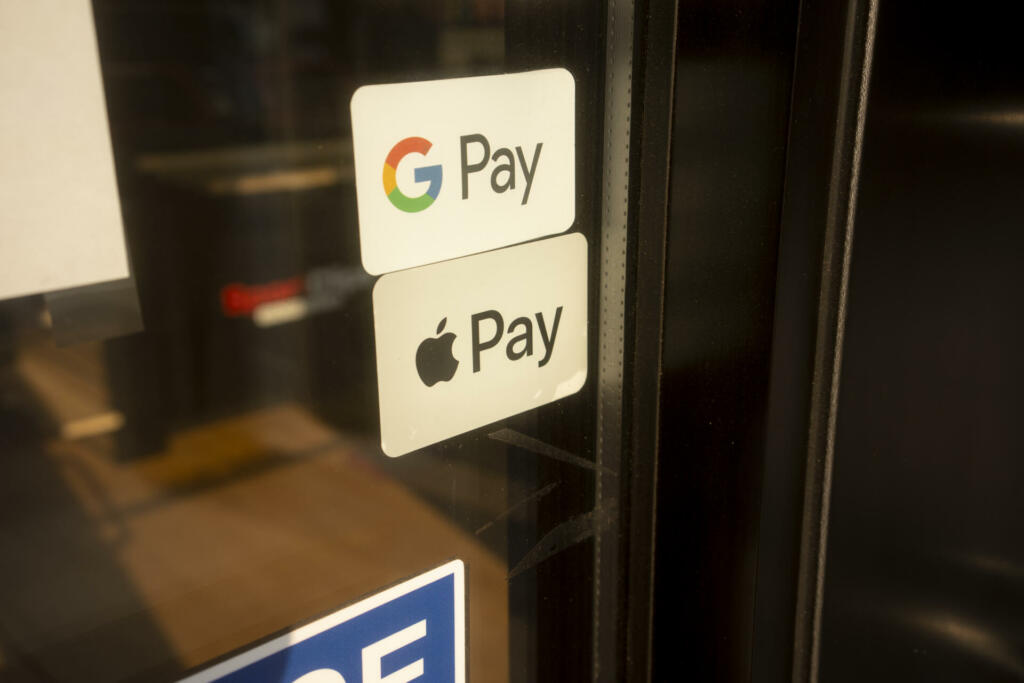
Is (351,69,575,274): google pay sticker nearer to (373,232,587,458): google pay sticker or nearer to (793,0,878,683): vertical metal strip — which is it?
(373,232,587,458): google pay sticker

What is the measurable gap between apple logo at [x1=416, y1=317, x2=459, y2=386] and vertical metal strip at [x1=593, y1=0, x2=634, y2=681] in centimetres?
16

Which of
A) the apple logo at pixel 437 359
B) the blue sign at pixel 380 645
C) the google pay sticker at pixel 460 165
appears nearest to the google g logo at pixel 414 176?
the google pay sticker at pixel 460 165

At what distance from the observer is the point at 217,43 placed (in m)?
0.64

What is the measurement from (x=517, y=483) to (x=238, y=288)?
1.07 ft

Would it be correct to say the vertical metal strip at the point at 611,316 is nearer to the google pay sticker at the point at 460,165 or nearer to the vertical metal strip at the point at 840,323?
the google pay sticker at the point at 460,165

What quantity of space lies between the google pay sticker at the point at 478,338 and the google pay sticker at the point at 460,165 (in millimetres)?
20

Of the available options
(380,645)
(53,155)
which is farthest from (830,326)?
(53,155)

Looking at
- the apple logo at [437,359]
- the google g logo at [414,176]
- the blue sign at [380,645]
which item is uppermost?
the google g logo at [414,176]

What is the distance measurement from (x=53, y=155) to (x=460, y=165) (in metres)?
0.30

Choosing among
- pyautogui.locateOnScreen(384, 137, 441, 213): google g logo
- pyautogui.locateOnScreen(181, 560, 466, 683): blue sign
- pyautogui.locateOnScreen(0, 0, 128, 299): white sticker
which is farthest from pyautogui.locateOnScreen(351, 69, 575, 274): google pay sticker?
pyautogui.locateOnScreen(181, 560, 466, 683): blue sign

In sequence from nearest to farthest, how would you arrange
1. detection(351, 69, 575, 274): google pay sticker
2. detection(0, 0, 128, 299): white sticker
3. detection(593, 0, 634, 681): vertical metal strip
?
detection(0, 0, 128, 299): white sticker → detection(351, 69, 575, 274): google pay sticker → detection(593, 0, 634, 681): vertical metal strip

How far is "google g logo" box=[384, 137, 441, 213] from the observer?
691 millimetres

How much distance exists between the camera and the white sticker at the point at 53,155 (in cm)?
53

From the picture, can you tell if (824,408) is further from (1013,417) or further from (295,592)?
(295,592)
